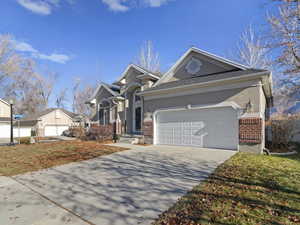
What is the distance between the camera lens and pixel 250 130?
8.46 metres

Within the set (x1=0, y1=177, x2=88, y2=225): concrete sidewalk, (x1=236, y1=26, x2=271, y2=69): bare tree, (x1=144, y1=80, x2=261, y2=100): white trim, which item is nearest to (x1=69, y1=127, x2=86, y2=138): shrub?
(x1=144, y1=80, x2=261, y2=100): white trim

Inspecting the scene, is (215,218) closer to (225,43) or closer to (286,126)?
(286,126)

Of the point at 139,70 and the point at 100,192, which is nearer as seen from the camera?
the point at 100,192

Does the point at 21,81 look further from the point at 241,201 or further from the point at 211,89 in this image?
the point at 241,201

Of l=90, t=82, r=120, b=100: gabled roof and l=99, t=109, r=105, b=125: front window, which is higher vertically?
l=90, t=82, r=120, b=100: gabled roof

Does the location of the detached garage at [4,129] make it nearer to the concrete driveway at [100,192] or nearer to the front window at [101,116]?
the front window at [101,116]

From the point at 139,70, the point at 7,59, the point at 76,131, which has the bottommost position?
the point at 76,131

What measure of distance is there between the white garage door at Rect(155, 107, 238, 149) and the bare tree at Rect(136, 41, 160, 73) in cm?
1560

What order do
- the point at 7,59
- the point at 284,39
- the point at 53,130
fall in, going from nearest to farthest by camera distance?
the point at 284,39, the point at 7,59, the point at 53,130

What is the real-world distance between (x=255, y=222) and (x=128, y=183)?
3065 millimetres

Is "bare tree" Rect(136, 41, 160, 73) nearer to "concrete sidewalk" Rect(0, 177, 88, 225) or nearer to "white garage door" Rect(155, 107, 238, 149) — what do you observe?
"white garage door" Rect(155, 107, 238, 149)

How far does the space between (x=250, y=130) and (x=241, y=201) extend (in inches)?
243

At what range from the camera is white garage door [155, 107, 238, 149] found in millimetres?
9164

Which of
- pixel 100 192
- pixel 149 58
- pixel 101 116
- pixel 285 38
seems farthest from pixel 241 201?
pixel 149 58
